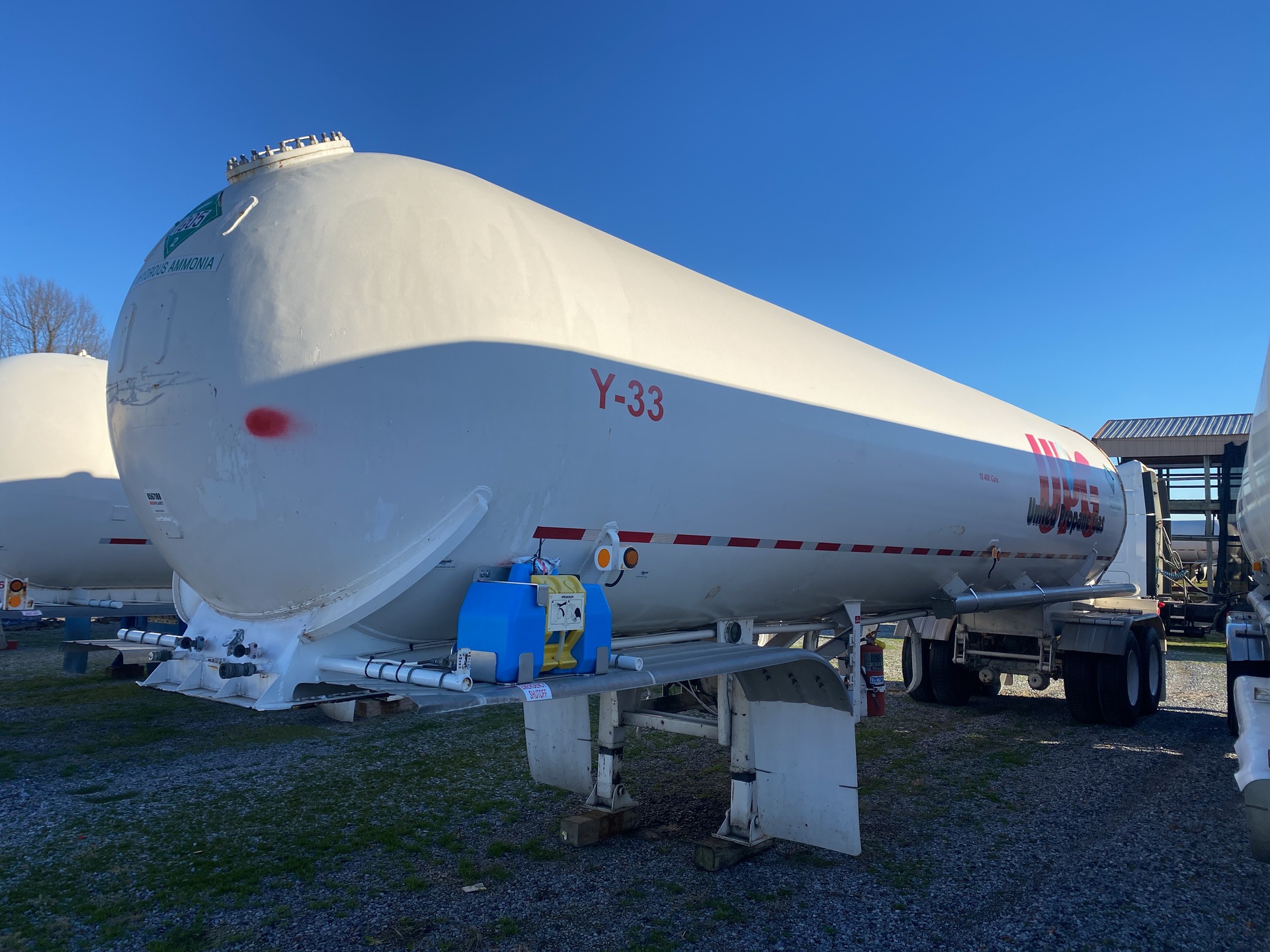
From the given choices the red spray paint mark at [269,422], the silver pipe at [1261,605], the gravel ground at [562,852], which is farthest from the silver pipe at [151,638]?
the silver pipe at [1261,605]

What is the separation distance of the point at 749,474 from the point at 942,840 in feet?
9.98

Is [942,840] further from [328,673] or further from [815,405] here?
[328,673]

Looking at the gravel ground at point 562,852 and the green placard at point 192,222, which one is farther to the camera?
the gravel ground at point 562,852

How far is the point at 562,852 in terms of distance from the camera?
5180 mm

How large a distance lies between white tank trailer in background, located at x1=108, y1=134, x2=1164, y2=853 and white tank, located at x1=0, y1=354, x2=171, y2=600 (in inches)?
280

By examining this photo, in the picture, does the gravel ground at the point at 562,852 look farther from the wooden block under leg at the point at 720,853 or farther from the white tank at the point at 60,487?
the white tank at the point at 60,487

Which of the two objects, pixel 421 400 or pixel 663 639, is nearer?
pixel 421 400

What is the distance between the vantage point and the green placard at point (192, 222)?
138 inches

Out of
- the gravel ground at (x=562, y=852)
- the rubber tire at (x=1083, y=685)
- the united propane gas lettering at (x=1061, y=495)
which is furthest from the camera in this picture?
the rubber tire at (x=1083, y=685)

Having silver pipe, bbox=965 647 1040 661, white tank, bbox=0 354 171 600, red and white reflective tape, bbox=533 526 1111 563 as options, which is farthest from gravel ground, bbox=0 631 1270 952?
white tank, bbox=0 354 171 600

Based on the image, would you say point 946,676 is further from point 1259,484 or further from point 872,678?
point 872,678

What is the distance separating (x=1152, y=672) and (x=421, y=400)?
979cm

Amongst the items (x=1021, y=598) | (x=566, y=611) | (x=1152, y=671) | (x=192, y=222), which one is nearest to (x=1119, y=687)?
(x=1152, y=671)

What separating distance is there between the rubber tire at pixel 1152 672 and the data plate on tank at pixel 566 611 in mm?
8747
